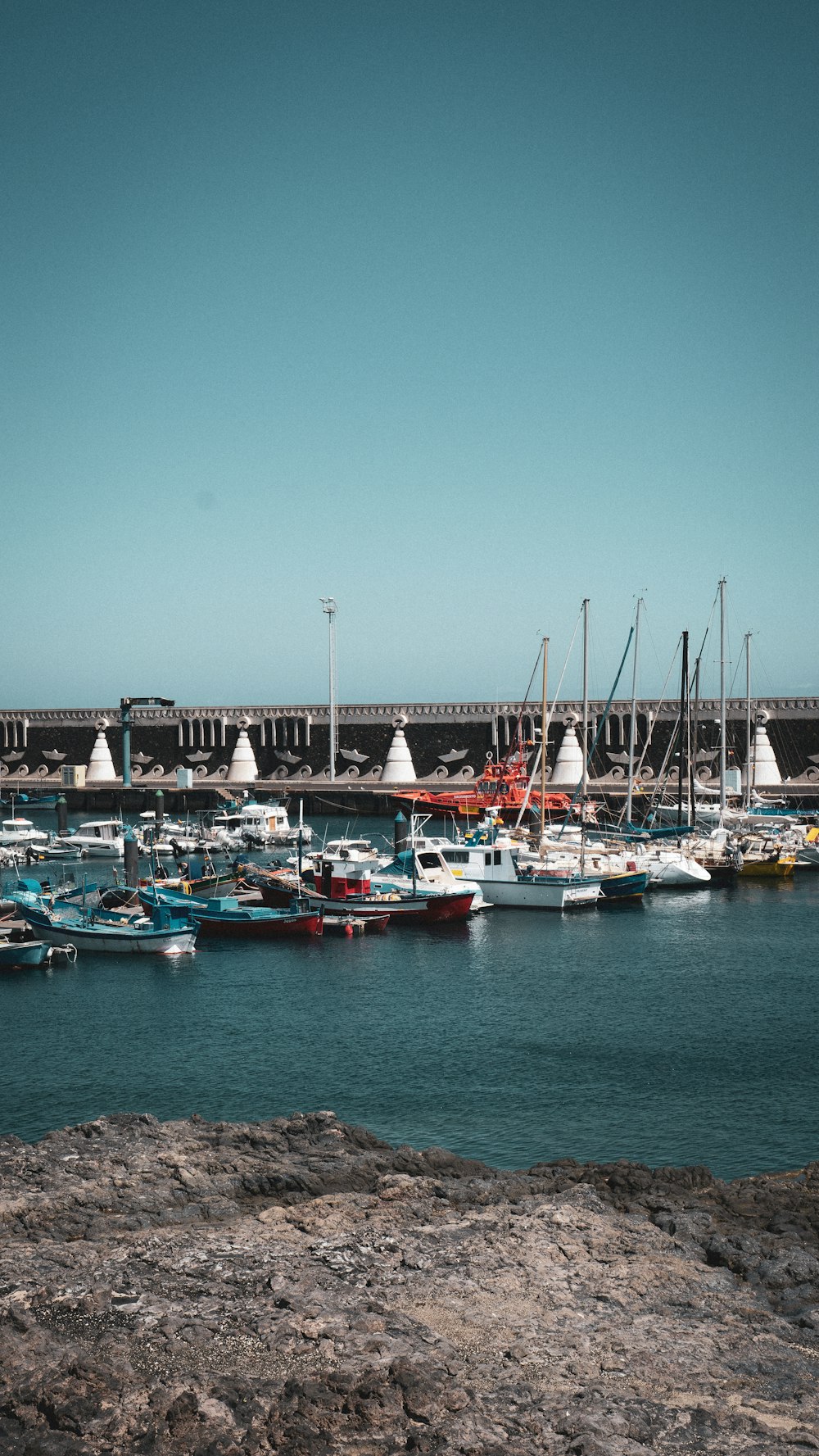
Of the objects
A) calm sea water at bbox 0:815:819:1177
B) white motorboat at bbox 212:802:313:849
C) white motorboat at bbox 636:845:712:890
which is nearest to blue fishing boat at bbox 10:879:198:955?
calm sea water at bbox 0:815:819:1177

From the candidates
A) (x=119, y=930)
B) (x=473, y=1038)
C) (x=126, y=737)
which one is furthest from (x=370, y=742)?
(x=473, y=1038)

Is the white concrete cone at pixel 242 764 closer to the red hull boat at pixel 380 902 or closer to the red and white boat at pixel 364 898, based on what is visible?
the red and white boat at pixel 364 898

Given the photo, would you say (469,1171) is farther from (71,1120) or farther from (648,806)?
(648,806)

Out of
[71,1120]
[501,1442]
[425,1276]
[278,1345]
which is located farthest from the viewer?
[71,1120]

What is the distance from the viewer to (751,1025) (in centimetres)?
2777

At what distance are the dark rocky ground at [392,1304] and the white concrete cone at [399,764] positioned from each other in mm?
61835

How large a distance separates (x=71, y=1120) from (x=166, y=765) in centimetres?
7148

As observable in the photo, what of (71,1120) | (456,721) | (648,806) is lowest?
(71,1120)

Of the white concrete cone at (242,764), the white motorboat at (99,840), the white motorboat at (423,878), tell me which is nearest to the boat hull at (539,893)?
the white motorboat at (423,878)

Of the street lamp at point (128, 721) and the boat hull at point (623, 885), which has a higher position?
the street lamp at point (128, 721)

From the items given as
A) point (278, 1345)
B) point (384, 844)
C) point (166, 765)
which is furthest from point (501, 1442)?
point (166, 765)

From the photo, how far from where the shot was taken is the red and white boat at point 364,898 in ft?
132

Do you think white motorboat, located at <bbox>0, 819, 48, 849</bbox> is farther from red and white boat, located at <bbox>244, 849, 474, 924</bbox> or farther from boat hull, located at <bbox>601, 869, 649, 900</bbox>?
boat hull, located at <bbox>601, 869, 649, 900</bbox>

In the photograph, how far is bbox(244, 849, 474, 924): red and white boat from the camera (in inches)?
1586
